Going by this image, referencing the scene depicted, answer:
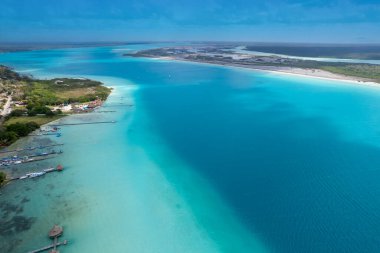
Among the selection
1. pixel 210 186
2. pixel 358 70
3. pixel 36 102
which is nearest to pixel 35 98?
pixel 36 102

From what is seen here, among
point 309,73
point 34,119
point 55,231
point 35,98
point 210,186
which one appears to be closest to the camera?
point 55,231

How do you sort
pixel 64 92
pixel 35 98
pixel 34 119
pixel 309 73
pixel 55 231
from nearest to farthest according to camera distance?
pixel 55 231 < pixel 34 119 < pixel 35 98 < pixel 64 92 < pixel 309 73

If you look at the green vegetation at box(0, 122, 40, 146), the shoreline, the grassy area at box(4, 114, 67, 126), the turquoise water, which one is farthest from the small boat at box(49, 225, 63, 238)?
the shoreline

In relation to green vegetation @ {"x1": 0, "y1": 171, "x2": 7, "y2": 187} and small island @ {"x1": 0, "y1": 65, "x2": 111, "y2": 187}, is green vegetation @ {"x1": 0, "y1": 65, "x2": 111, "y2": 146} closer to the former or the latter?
small island @ {"x1": 0, "y1": 65, "x2": 111, "y2": 187}

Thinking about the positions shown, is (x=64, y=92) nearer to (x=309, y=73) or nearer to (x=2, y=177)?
(x=2, y=177)

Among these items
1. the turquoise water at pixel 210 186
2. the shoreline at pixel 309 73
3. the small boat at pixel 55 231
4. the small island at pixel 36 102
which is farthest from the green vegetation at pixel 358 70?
the small boat at pixel 55 231

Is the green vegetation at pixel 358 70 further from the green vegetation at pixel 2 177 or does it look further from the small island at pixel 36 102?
the green vegetation at pixel 2 177

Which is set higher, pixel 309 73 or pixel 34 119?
pixel 309 73

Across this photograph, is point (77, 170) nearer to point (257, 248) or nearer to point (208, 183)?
point (208, 183)

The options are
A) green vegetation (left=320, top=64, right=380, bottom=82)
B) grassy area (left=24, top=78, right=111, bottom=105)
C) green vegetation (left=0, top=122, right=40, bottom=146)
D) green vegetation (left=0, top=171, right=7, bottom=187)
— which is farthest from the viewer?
green vegetation (left=320, top=64, right=380, bottom=82)
